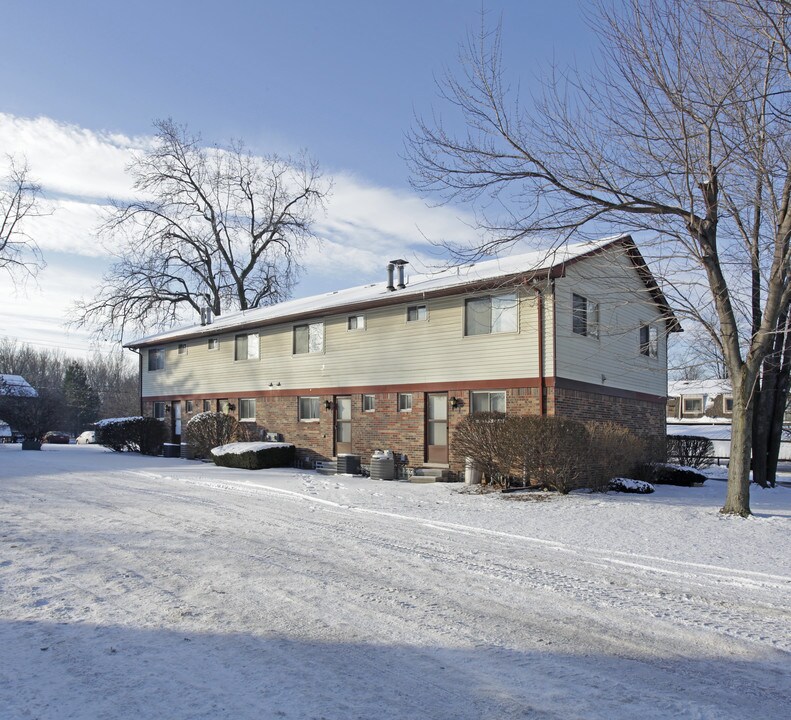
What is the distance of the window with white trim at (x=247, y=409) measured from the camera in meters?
24.3

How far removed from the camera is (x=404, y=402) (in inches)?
764

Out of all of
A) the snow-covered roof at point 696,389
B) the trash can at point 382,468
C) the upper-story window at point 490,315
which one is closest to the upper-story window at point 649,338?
the upper-story window at point 490,315

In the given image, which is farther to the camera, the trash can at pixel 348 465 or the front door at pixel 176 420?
the front door at pixel 176 420

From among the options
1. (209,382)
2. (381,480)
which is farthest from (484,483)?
(209,382)

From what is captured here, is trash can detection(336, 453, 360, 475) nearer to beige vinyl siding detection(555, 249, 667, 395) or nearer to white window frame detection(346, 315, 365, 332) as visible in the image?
white window frame detection(346, 315, 365, 332)

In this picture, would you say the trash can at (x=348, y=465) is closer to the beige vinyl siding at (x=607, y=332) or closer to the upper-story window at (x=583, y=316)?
the beige vinyl siding at (x=607, y=332)

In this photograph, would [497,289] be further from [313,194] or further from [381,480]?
[313,194]

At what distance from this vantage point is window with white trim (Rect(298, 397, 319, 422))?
864 inches

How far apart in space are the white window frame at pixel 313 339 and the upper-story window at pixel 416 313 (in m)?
3.69

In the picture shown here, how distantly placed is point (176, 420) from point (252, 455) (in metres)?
9.01

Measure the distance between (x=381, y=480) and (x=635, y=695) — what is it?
14031 mm

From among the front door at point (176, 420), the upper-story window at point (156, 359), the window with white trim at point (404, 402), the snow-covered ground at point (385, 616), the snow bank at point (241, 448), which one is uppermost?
the upper-story window at point (156, 359)

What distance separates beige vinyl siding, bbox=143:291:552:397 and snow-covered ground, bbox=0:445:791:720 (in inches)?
270

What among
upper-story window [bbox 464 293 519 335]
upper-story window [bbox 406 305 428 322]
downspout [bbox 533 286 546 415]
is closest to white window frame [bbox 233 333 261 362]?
upper-story window [bbox 406 305 428 322]
